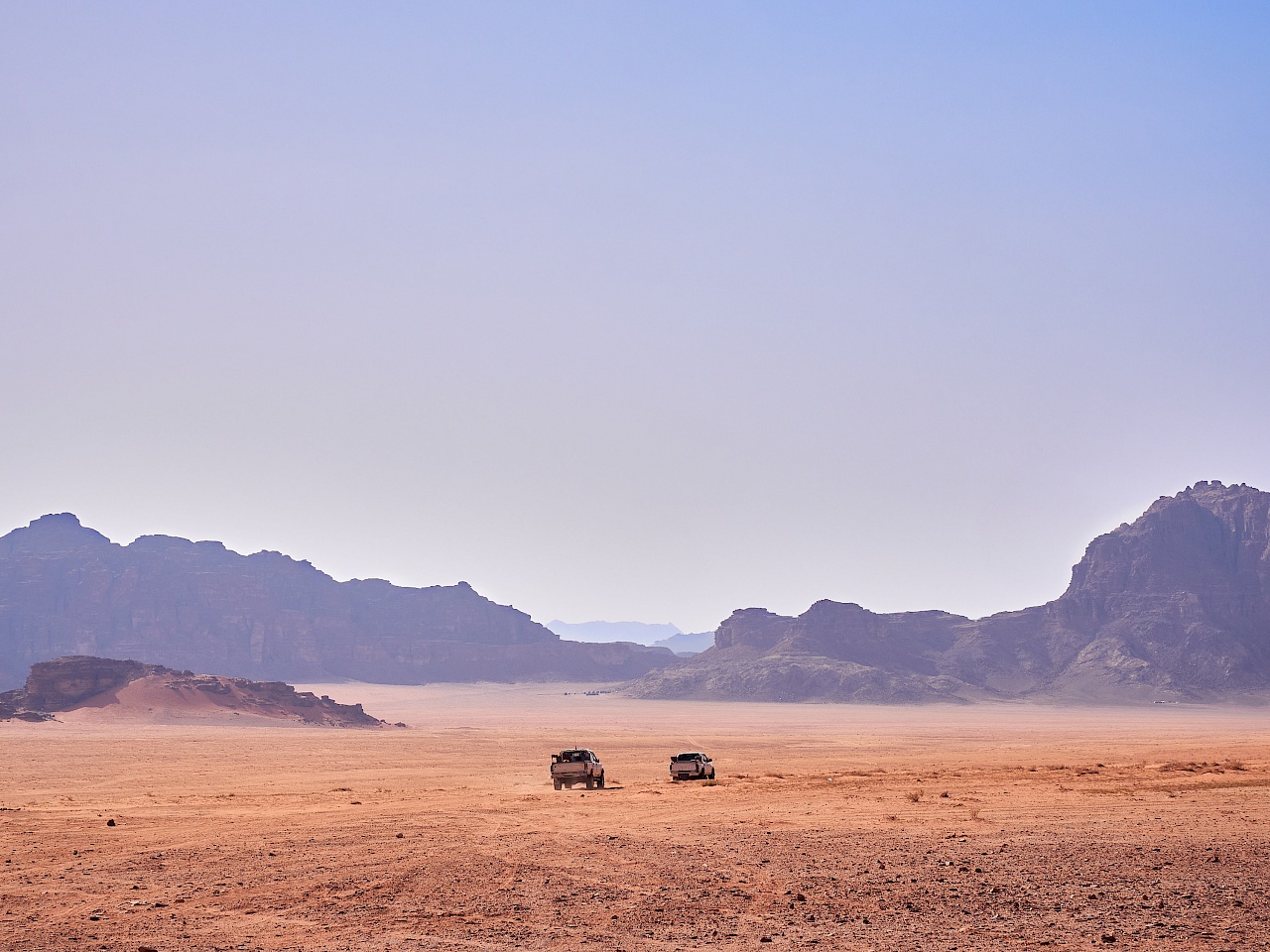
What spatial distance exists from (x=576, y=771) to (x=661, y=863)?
1644cm

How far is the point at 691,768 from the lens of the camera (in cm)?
3650

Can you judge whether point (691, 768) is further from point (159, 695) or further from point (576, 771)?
point (159, 695)

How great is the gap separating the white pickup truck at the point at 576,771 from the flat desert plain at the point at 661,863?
95 centimetres

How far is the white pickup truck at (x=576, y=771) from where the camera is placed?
111 ft

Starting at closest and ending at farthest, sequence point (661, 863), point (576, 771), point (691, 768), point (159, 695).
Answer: point (661, 863)
point (576, 771)
point (691, 768)
point (159, 695)

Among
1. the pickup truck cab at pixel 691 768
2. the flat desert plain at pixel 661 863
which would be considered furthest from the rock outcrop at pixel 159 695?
the pickup truck cab at pixel 691 768

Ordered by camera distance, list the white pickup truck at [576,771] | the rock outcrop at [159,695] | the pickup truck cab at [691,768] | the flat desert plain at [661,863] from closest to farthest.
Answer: the flat desert plain at [661,863] → the white pickup truck at [576,771] → the pickup truck cab at [691,768] → the rock outcrop at [159,695]

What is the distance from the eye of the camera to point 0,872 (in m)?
17.2

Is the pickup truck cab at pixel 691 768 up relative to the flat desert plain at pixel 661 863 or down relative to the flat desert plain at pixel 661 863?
down

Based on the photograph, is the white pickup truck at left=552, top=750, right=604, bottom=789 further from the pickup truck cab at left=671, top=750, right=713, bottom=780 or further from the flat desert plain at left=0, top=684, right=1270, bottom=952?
the pickup truck cab at left=671, top=750, right=713, bottom=780

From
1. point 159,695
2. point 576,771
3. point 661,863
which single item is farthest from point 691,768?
point 159,695

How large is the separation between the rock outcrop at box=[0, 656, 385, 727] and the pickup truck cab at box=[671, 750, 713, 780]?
239ft

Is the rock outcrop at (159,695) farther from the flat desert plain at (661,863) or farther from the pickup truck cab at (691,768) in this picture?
the pickup truck cab at (691,768)

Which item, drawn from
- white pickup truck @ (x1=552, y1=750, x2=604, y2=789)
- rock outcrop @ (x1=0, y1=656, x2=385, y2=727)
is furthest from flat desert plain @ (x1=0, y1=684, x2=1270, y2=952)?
rock outcrop @ (x1=0, y1=656, x2=385, y2=727)
